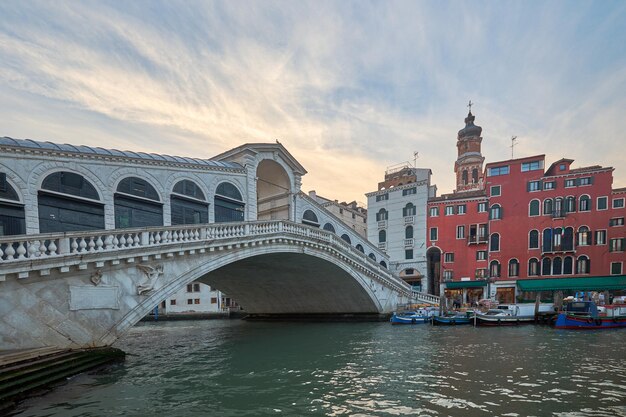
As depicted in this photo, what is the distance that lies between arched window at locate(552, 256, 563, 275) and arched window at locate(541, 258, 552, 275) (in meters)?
0.24

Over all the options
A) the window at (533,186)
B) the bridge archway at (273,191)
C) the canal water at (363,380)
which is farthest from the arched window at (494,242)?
the bridge archway at (273,191)

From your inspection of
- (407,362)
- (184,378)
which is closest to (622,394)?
(407,362)

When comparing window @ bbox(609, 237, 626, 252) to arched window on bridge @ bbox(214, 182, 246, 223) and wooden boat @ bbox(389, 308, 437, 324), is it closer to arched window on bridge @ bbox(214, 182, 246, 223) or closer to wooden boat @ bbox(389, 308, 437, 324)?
wooden boat @ bbox(389, 308, 437, 324)

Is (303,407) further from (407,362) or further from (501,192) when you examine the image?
(501,192)

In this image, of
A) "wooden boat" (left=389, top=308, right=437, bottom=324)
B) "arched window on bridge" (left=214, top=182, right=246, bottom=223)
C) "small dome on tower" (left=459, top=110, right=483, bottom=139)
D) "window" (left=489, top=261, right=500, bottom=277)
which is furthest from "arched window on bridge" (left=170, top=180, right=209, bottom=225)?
"small dome on tower" (left=459, top=110, right=483, bottom=139)

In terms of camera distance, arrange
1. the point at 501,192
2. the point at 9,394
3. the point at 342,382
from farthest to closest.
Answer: the point at 501,192 < the point at 342,382 < the point at 9,394

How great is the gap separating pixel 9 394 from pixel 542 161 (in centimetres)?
3212

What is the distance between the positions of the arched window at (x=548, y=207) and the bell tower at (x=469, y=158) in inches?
665

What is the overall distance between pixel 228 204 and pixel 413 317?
12791mm

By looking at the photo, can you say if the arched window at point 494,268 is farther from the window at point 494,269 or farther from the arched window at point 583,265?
the arched window at point 583,265

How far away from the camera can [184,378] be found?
942 centimetres

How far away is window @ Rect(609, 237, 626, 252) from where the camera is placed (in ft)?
81.6

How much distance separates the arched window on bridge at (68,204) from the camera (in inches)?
454

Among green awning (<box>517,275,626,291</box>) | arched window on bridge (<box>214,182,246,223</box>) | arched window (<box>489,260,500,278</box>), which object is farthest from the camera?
arched window (<box>489,260,500,278</box>)
